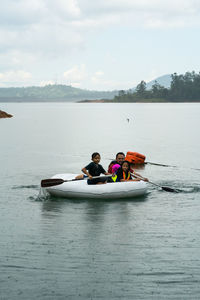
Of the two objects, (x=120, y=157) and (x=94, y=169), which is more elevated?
(x=120, y=157)

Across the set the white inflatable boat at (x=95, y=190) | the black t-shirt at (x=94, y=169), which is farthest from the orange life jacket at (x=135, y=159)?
the black t-shirt at (x=94, y=169)

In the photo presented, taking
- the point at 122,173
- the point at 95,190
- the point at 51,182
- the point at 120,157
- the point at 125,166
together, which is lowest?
the point at 95,190

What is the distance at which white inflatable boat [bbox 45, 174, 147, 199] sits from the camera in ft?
56.2

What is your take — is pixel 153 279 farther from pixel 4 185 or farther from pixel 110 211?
pixel 4 185

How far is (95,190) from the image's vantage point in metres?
17.1

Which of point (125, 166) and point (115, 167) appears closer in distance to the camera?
point (125, 166)

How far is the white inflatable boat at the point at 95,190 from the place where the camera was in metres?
17.1

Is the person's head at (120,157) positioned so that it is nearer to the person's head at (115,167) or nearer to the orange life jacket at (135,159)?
the person's head at (115,167)

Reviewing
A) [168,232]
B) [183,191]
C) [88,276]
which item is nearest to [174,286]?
[88,276]

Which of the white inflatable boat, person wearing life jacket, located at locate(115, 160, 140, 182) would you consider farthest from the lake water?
person wearing life jacket, located at locate(115, 160, 140, 182)

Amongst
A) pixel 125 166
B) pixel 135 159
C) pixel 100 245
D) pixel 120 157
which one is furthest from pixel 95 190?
pixel 135 159

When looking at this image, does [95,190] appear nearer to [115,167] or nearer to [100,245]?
[115,167]

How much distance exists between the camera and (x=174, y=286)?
9344 mm

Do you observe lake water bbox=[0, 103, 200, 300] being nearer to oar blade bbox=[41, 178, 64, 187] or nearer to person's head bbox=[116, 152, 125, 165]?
oar blade bbox=[41, 178, 64, 187]
